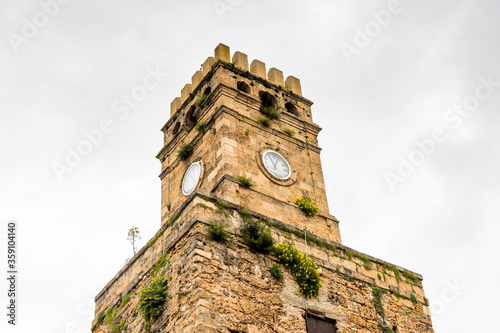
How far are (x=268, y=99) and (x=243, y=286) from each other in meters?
8.07

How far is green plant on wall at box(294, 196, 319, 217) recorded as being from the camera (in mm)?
17422

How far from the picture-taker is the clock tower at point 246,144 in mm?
17078

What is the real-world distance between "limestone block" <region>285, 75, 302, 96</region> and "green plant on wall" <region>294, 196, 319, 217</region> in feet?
15.8

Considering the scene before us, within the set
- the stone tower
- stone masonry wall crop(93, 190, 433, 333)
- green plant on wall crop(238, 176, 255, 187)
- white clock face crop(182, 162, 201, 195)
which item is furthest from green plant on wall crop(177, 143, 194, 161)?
stone masonry wall crop(93, 190, 433, 333)

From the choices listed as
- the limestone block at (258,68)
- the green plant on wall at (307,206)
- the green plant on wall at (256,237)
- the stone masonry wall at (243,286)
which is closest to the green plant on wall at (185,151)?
the limestone block at (258,68)

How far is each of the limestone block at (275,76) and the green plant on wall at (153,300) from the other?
8770mm

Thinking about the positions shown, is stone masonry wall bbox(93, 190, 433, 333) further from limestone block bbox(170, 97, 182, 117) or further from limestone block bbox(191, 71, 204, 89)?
limestone block bbox(191, 71, 204, 89)

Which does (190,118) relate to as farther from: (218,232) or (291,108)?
(218,232)

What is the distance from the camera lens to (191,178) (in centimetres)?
1845

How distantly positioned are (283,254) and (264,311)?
165 cm

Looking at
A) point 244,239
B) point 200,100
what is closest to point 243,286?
point 244,239

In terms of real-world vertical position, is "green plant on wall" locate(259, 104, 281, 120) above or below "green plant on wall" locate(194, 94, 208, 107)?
below

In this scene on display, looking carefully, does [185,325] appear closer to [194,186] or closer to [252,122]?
[194,186]

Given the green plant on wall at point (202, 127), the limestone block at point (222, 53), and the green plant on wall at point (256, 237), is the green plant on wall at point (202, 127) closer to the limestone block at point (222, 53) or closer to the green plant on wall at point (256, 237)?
the limestone block at point (222, 53)
